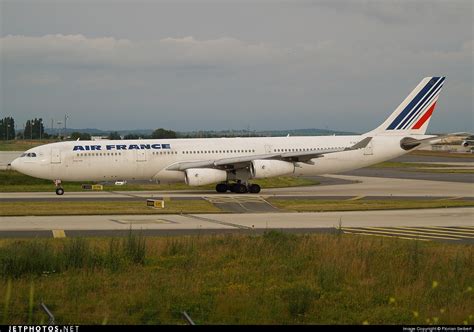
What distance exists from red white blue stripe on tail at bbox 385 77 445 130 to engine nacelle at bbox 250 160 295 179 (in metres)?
9.81

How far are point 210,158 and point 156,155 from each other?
367 centimetres

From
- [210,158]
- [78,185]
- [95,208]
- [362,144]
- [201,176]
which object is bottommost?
[78,185]

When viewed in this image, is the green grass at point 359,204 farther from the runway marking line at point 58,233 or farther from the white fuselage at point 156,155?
the runway marking line at point 58,233

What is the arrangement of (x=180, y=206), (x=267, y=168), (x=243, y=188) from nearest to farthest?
1. (x=180, y=206)
2. (x=267, y=168)
3. (x=243, y=188)

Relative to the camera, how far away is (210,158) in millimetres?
47969

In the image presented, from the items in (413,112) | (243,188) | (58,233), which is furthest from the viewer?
(413,112)

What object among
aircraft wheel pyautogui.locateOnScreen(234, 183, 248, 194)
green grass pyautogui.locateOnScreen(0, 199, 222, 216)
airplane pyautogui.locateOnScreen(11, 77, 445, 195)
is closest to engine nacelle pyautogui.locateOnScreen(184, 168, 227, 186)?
airplane pyautogui.locateOnScreen(11, 77, 445, 195)

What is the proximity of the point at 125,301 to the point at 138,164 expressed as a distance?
1252 inches

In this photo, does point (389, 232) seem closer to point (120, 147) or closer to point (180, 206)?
point (180, 206)

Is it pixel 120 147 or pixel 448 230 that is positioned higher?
pixel 120 147

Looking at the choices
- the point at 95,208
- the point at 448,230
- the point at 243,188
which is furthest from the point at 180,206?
the point at 448,230

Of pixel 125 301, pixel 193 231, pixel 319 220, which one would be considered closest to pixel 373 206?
pixel 319 220

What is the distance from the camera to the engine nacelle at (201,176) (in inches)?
1759

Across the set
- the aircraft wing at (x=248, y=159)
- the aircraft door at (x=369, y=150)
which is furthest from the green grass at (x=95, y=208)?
the aircraft door at (x=369, y=150)
